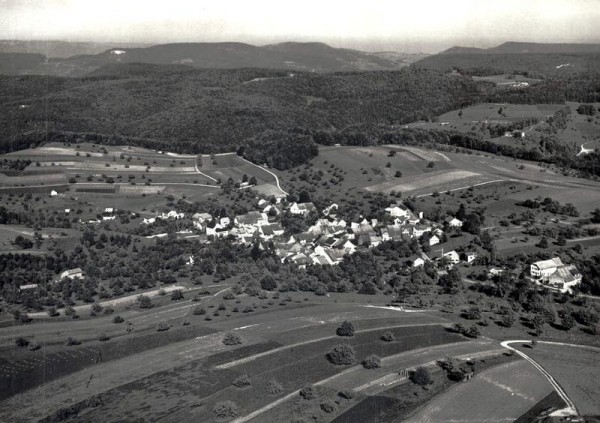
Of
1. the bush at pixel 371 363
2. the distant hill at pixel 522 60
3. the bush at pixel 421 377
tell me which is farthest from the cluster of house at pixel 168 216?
the distant hill at pixel 522 60

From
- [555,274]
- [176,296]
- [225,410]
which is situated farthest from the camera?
[176,296]

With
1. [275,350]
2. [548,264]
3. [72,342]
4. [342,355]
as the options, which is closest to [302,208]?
[548,264]

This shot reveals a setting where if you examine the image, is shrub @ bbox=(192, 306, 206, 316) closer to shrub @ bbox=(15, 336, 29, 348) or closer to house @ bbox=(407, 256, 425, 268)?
shrub @ bbox=(15, 336, 29, 348)

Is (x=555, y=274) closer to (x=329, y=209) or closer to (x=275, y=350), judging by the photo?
(x=275, y=350)

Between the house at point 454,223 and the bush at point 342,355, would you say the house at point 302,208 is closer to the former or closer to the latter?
the house at point 454,223

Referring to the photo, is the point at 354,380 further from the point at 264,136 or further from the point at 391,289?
the point at 264,136
